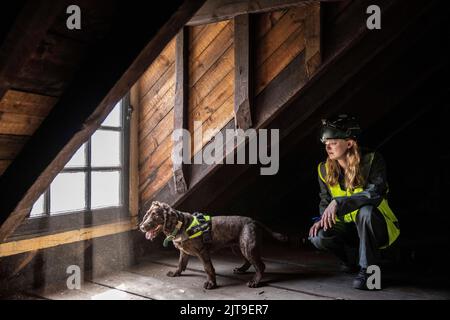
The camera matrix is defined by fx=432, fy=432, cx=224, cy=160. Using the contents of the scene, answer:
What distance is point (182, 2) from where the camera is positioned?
162 cm

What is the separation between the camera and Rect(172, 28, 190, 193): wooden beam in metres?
3.31

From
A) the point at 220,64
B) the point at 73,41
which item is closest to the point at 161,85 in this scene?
the point at 220,64

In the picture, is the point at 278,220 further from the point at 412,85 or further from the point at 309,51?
the point at 309,51

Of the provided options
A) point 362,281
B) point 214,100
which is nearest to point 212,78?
point 214,100

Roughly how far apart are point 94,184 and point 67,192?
0.84 feet

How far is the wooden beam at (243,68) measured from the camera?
297 cm

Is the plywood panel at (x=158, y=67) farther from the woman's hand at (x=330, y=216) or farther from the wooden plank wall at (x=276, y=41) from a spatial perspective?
the woman's hand at (x=330, y=216)

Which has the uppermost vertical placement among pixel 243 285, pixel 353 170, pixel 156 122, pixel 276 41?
pixel 276 41

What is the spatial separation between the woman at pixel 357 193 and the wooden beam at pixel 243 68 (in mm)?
579

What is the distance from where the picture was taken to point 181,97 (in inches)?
131

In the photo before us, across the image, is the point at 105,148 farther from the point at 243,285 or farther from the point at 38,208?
the point at 243,285

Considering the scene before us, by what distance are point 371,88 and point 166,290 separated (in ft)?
9.21

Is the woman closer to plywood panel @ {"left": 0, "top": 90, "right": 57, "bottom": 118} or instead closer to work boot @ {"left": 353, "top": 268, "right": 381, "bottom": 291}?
work boot @ {"left": 353, "top": 268, "right": 381, "bottom": 291}

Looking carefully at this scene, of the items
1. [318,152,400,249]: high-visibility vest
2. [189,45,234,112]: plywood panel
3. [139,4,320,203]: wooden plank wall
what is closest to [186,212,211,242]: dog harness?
[139,4,320,203]: wooden plank wall
